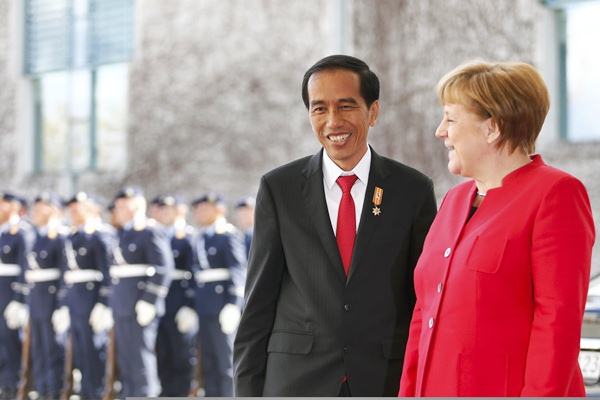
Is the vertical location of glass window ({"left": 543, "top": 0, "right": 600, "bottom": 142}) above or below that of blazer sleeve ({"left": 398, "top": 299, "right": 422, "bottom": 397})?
above

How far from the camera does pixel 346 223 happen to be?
9.98 ft

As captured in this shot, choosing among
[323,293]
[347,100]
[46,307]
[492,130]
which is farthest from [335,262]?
[46,307]

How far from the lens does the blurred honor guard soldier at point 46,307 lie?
10.1 metres

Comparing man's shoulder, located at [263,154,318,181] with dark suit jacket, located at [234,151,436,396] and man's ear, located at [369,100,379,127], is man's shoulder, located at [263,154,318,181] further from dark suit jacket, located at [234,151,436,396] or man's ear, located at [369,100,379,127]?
man's ear, located at [369,100,379,127]

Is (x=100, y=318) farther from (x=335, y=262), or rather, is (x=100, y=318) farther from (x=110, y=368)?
(x=335, y=262)

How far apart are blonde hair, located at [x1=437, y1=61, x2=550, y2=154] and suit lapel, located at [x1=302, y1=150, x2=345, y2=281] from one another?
2.15ft

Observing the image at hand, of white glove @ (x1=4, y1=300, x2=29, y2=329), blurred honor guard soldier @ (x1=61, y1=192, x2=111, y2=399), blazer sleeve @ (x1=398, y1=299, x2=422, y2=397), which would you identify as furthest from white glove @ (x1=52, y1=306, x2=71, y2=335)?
blazer sleeve @ (x1=398, y1=299, x2=422, y2=397)

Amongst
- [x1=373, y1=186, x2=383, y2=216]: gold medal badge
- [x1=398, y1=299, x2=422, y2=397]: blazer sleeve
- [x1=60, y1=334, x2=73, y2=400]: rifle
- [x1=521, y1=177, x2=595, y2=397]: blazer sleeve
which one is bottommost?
[x1=60, y1=334, x2=73, y2=400]: rifle

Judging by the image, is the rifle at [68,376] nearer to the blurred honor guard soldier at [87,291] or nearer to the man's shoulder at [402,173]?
the blurred honor guard soldier at [87,291]

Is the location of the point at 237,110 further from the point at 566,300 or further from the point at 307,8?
the point at 566,300

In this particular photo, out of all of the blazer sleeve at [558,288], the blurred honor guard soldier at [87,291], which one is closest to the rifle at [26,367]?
the blurred honor guard soldier at [87,291]

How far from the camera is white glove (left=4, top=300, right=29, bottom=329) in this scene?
10.5 metres

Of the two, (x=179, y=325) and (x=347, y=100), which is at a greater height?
(x=347, y=100)

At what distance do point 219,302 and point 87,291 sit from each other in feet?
3.95
